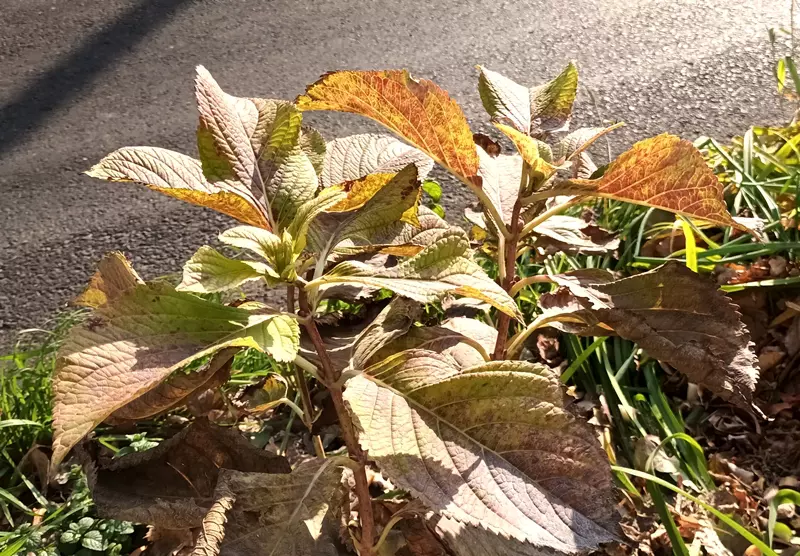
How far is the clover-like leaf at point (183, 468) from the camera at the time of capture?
1.05 metres

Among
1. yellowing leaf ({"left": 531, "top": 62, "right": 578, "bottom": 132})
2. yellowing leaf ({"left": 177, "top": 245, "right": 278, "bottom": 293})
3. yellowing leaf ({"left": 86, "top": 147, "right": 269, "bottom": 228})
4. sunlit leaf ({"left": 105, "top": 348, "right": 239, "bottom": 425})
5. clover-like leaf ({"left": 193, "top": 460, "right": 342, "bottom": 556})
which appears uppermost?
yellowing leaf ({"left": 531, "top": 62, "right": 578, "bottom": 132})

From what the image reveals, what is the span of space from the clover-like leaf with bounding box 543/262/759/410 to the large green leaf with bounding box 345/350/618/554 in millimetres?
218

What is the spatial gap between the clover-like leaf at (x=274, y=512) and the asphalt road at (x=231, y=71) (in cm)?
169

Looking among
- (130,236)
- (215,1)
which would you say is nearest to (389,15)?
(215,1)

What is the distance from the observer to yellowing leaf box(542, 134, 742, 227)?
870 mm

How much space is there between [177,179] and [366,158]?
0.32 m

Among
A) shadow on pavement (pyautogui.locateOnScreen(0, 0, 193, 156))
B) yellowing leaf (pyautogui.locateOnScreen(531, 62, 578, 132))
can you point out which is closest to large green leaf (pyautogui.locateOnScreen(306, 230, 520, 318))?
yellowing leaf (pyautogui.locateOnScreen(531, 62, 578, 132))

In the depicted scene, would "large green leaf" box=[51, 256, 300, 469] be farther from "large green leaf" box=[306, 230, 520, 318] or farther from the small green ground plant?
"large green leaf" box=[306, 230, 520, 318]

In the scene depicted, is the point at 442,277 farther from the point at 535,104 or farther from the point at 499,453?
the point at 535,104

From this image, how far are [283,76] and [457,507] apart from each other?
2964mm

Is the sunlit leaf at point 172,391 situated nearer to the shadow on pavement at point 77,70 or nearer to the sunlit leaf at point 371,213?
the sunlit leaf at point 371,213

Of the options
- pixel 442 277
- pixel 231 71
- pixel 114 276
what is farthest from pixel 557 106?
pixel 231 71

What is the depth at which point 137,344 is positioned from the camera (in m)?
0.78

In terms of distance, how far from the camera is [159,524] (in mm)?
1030
